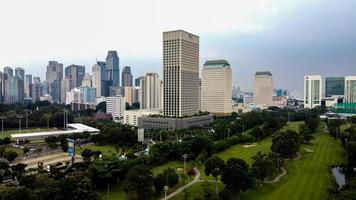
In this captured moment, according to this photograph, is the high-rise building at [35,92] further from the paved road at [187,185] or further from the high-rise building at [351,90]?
the paved road at [187,185]

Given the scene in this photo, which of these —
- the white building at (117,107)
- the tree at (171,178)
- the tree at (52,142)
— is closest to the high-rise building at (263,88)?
the white building at (117,107)

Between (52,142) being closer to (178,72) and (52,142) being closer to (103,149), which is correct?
(103,149)

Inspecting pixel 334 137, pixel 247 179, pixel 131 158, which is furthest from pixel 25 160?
pixel 334 137

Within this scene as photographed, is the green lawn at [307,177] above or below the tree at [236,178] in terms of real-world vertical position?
below

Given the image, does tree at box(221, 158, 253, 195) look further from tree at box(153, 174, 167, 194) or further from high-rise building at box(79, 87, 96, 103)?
high-rise building at box(79, 87, 96, 103)

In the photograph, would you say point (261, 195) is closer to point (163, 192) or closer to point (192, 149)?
point (163, 192)
